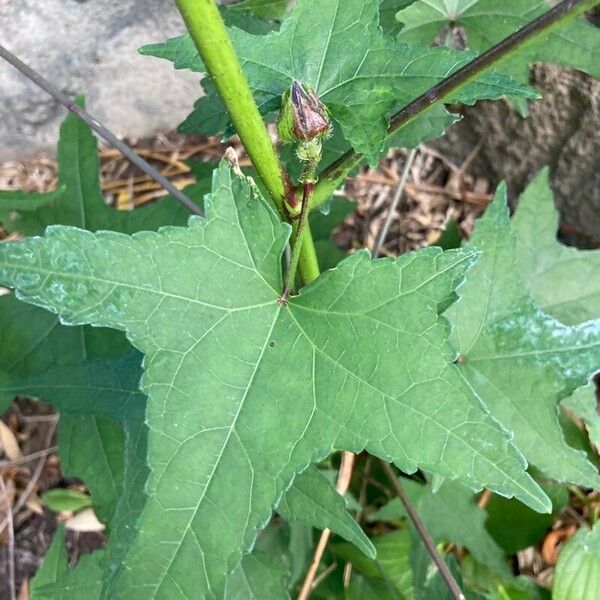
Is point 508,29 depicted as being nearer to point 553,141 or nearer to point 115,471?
point 553,141

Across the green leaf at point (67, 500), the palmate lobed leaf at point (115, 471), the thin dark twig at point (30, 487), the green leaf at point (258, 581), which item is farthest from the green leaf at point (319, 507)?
the thin dark twig at point (30, 487)

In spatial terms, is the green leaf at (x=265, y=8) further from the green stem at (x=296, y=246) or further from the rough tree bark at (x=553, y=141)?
the rough tree bark at (x=553, y=141)

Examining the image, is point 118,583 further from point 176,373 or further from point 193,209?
point 193,209

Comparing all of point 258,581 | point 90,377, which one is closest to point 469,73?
point 90,377

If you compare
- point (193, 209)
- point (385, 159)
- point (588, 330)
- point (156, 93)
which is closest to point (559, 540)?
point (588, 330)

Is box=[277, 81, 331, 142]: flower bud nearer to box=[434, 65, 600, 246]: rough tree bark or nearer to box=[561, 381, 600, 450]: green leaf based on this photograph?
box=[561, 381, 600, 450]: green leaf

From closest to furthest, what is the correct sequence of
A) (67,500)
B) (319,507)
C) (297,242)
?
(297,242) → (319,507) → (67,500)
